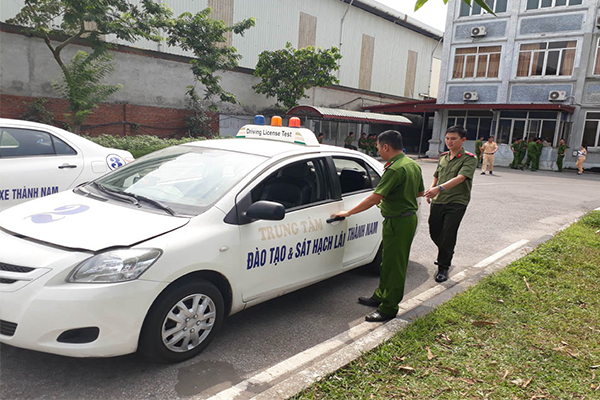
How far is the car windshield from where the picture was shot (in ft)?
11.5

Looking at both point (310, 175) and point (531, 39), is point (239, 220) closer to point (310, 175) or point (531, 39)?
point (310, 175)

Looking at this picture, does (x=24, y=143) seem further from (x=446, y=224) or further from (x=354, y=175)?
(x=446, y=224)

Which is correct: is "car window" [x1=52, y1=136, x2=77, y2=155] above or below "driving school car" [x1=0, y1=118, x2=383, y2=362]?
above

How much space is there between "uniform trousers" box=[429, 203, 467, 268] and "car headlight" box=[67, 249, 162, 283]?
3484 millimetres

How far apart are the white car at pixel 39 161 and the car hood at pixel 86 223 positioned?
2135 millimetres

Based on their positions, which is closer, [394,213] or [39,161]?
[394,213]

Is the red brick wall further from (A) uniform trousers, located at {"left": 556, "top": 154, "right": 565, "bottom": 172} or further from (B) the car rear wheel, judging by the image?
(A) uniform trousers, located at {"left": 556, "top": 154, "right": 565, "bottom": 172}

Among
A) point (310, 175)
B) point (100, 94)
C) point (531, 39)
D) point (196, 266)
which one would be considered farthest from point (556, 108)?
point (196, 266)

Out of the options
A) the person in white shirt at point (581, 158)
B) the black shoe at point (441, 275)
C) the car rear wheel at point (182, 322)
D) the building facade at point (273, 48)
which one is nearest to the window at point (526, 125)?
the person in white shirt at point (581, 158)

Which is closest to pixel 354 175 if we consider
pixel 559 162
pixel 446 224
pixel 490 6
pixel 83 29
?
pixel 446 224

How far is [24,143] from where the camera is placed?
5555mm

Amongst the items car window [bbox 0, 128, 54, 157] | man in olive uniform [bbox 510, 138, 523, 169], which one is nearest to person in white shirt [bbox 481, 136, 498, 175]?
man in olive uniform [bbox 510, 138, 523, 169]

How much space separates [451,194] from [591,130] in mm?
24967

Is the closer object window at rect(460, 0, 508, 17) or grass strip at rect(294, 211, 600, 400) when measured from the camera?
grass strip at rect(294, 211, 600, 400)
